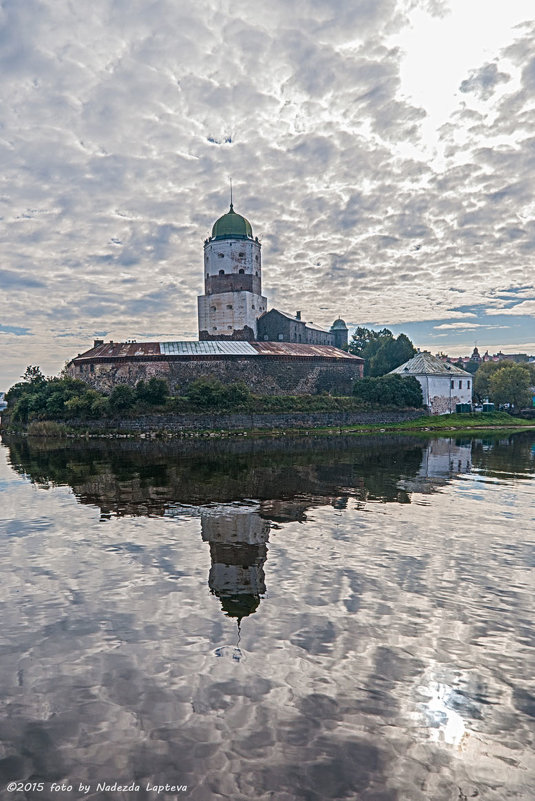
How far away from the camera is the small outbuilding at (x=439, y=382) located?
6169 centimetres

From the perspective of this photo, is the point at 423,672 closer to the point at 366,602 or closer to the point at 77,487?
the point at 366,602

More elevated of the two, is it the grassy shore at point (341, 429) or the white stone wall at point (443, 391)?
the white stone wall at point (443, 391)

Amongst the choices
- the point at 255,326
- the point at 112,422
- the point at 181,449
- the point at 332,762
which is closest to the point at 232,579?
the point at 332,762

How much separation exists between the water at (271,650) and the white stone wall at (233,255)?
55243 millimetres

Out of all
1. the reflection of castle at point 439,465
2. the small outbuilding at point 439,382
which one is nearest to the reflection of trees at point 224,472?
the reflection of castle at point 439,465

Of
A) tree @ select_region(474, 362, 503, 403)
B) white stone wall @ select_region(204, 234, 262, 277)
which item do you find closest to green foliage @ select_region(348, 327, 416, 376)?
tree @ select_region(474, 362, 503, 403)

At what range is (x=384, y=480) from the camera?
22562mm

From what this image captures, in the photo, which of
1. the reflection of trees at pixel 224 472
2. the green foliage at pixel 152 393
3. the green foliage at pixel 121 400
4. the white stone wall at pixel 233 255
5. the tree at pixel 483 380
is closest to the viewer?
the reflection of trees at pixel 224 472

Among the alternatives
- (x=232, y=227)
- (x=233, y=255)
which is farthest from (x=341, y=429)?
(x=232, y=227)

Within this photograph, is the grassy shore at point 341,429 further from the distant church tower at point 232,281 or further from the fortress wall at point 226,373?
the distant church tower at point 232,281

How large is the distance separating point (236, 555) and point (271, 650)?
436 cm

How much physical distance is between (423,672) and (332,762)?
2329 millimetres

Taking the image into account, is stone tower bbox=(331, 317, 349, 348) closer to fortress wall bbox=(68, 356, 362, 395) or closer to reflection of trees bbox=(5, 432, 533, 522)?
fortress wall bbox=(68, 356, 362, 395)

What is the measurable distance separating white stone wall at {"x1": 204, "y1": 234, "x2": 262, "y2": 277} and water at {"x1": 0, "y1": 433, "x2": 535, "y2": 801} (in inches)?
2175
